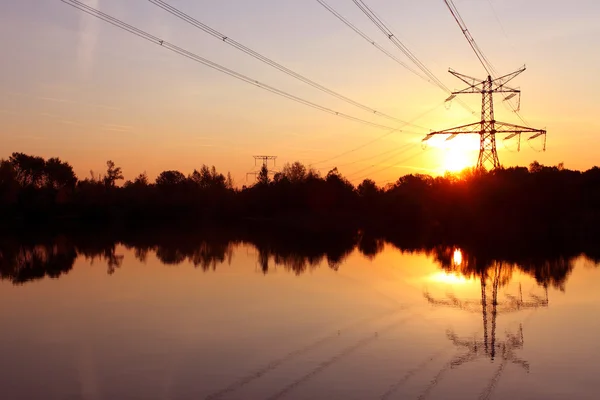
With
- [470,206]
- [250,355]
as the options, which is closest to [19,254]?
[250,355]

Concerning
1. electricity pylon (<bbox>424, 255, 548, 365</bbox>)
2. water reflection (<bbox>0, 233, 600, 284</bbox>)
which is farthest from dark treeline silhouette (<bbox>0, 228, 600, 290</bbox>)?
electricity pylon (<bbox>424, 255, 548, 365</bbox>)

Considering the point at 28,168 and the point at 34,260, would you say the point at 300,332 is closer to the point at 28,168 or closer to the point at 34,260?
the point at 34,260

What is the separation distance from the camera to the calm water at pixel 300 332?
33.7ft

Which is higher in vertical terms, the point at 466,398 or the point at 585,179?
the point at 585,179

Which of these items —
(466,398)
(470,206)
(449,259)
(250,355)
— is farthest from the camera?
(470,206)

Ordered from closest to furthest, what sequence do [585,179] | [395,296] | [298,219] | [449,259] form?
[395,296], [449,259], [585,179], [298,219]

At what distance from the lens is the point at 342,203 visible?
8669 centimetres

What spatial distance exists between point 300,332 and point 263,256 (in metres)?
19.6

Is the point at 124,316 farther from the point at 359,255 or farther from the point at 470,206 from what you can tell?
the point at 470,206

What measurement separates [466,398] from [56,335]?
953 cm

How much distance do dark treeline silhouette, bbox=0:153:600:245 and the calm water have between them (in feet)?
71.2

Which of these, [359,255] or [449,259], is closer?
[449,259]

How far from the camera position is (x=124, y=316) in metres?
→ 16.6

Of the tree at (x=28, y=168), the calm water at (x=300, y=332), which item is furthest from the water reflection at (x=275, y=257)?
the tree at (x=28, y=168)
